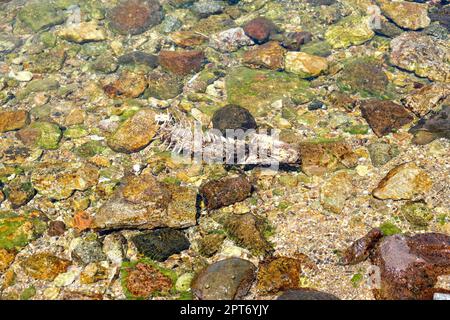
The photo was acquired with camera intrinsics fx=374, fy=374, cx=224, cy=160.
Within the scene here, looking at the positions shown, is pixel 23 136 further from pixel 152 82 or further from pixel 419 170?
pixel 419 170

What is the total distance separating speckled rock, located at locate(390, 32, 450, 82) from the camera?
31.0ft

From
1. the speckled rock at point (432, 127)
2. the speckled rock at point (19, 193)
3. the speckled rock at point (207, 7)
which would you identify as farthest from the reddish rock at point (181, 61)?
the speckled rock at point (432, 127)

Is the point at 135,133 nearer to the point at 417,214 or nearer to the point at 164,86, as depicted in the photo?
the point at 164,86

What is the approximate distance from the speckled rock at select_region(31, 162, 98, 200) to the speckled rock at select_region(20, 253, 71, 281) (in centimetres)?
140

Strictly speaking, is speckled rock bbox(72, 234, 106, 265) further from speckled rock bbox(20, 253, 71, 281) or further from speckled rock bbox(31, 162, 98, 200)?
speckled rock bbox(31, 162, 98, 200)

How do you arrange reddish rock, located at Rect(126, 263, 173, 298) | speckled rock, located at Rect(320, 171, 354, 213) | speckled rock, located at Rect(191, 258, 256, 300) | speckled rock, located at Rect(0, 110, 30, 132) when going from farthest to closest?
speckled rock, located at Rect(0, 110, 30, 132) < speckled rock, located at Rect(320, 171, 354, 213) < reddish rock, located at Rect(126, 263, 173, 298) < speckled rock, located at Rect(191, 258, 256, 300)

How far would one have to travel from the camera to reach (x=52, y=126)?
29.1 ft

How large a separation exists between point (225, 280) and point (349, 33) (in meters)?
8.53

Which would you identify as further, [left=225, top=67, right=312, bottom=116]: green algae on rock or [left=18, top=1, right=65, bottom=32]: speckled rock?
[left=18, top=1, right=65, bottom=32]: speckled rock

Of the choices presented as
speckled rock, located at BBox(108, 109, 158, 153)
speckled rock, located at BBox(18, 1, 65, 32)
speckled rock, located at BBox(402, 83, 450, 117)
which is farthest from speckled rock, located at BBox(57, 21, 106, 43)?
speckled rock, located at BBox(402, 83, 450, 117)

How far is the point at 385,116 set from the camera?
27.0 feet

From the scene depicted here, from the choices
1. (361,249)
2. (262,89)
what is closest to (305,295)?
(361,249)

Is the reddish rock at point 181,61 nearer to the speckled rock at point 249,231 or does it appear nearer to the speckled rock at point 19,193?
the speckled rock at point 19,193

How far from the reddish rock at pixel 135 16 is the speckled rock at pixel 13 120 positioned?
424 centimetres
